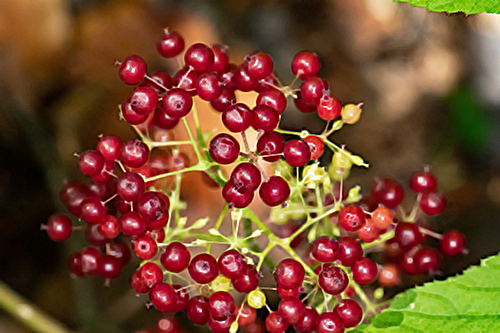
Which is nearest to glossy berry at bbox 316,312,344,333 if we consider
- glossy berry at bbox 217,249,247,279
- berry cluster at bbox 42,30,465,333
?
berry cluster at bbox 42,30,465,333

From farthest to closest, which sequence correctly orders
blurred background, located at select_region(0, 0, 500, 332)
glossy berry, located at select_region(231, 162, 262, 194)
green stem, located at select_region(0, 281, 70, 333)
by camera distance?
blurred background, located at select_region(0, 0, 500, 332), green stem, located at select_region(0, 281, 70, 333), glossy berry, located at select_region(231, 162, 262, 194)

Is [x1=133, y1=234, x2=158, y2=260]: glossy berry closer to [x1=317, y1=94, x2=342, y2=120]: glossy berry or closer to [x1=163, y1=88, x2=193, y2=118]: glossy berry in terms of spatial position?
[x1=163, y1=88, x2=193, y2=118]: glossy berry

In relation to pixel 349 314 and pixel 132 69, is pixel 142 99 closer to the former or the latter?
pixel 132 69

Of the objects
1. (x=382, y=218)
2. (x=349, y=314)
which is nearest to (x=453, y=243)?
(x=382, y=218)

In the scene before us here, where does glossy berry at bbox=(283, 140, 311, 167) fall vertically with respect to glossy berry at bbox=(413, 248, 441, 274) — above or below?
above

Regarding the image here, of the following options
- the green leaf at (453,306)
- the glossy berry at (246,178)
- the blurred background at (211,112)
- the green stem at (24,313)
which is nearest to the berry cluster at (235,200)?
the glossy berry at (246,178)

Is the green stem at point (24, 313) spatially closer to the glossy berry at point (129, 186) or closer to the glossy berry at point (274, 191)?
the glossy berry at point (129, 186)
